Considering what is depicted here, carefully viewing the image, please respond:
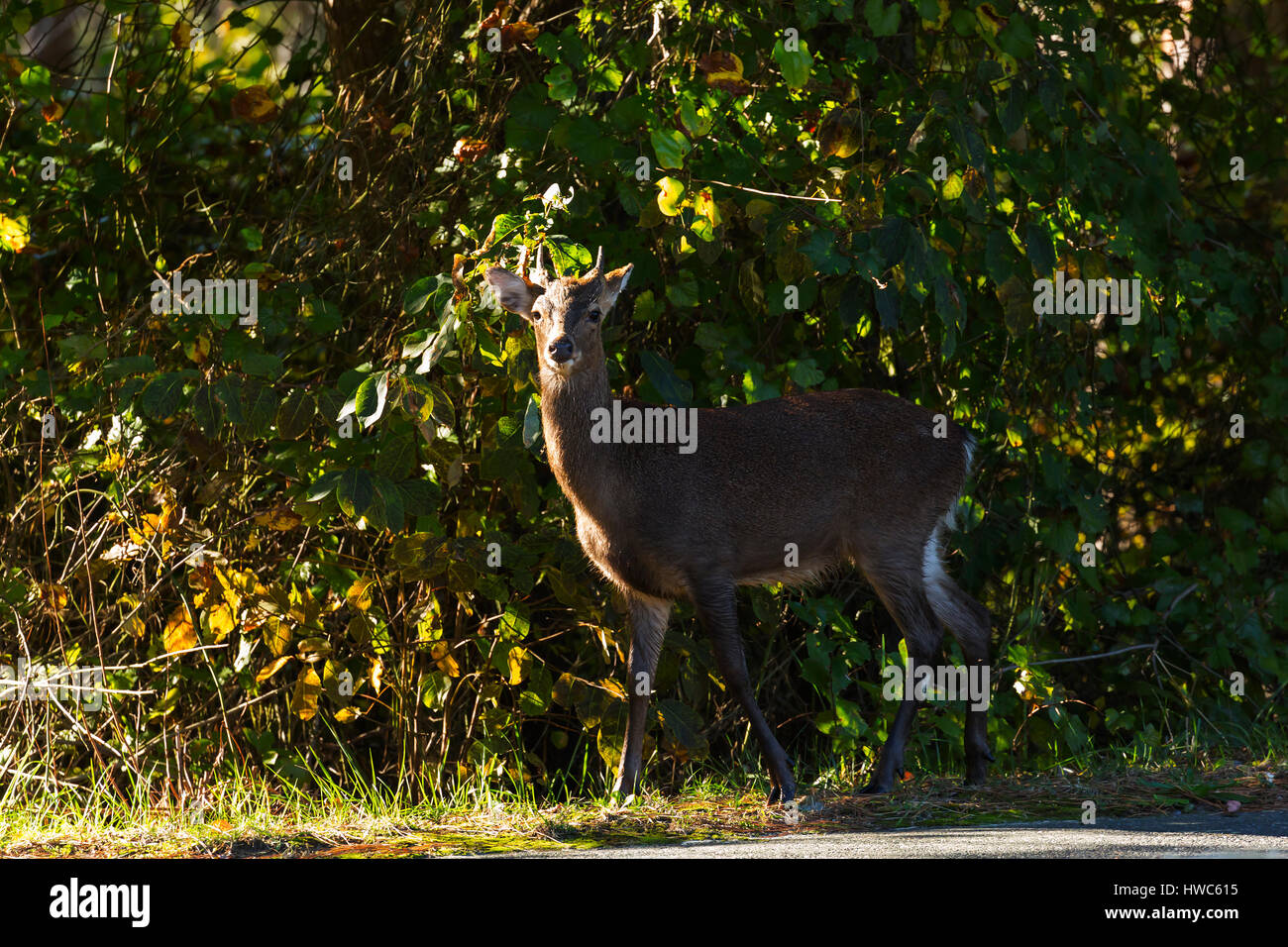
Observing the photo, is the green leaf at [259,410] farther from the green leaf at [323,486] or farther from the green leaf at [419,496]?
the green leaf at [419,496]

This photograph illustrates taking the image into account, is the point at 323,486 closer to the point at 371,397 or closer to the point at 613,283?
the point at 371,397

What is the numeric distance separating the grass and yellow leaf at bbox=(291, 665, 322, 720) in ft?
1.89

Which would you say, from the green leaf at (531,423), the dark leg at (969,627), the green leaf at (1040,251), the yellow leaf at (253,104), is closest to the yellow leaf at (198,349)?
the yellow leaf at (253,104)

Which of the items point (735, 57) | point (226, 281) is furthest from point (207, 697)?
point (735, 57)

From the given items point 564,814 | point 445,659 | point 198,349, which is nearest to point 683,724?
point 564,814

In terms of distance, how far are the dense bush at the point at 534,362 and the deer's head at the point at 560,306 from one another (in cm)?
13

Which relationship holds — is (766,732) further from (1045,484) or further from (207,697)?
(207,697)

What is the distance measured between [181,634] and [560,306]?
109 inches

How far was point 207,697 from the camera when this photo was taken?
7.98m

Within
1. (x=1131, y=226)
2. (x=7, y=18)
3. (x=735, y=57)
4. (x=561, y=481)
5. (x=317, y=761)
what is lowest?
(x=317, y=761)

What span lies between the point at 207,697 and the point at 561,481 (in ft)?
9.11

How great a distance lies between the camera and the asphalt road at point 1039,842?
15.9ft

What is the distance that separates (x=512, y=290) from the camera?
19.5ft

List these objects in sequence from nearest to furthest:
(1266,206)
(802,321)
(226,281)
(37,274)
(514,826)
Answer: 1. (514,826)
2. (226,281)
3. (802,321)
4. (37,274)
5. (1266,206)
